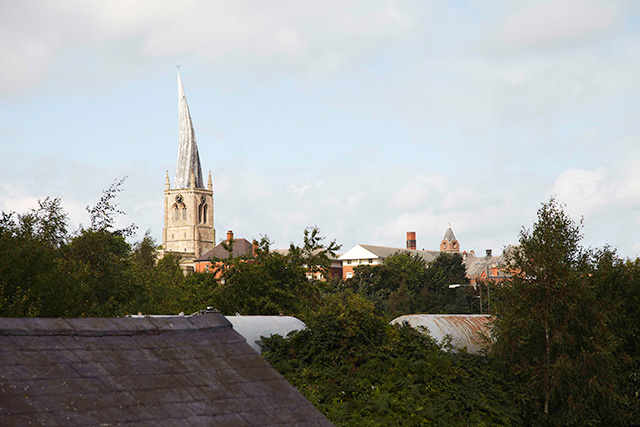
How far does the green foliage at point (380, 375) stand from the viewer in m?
15.3

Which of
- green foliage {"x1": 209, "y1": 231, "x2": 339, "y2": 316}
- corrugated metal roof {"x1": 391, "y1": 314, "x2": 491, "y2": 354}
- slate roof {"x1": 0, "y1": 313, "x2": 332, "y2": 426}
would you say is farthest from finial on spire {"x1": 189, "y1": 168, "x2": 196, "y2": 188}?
slate roof {"x1": 0, "y1": 313, "x2": 332, "y2": 426}

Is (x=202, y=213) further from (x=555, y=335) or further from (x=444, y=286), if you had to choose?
(x=555, y=335)

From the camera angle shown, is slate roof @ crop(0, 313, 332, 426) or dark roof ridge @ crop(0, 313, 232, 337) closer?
slate roof @ crop(0, 313, 332, 426)

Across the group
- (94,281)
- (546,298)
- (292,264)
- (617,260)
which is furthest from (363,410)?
(292,264)

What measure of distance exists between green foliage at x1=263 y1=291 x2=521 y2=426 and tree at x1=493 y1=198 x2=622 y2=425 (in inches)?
40.9

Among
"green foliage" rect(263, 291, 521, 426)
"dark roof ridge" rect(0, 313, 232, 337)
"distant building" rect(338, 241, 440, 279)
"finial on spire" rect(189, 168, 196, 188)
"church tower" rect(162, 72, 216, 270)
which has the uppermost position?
"finial on spire" rect(189, 168, 196, 188)

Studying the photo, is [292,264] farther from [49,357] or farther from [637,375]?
[49,357]

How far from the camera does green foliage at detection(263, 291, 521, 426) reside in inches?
A: 602

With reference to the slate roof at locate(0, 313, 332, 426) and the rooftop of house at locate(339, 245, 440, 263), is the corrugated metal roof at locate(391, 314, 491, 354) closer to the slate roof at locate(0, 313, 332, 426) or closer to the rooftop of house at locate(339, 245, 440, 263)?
the slate roof at locate(0, 313, 332, 426)

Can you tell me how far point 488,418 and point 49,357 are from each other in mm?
13458

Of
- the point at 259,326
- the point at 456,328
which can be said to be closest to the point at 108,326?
the point at 259,326

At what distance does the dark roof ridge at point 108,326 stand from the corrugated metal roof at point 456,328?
56.4 ft

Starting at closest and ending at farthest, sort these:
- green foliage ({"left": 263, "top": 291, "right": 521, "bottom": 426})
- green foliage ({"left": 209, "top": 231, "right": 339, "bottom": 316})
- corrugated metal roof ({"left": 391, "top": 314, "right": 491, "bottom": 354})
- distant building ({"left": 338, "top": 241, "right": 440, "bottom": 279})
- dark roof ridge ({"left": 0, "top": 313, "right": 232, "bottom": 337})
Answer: dark roof ridge ({"left": 0, "top": 313, "right": 232, "bottom": 337}), green foliage ({"left": 263, "top": 291, "right": 521, "bottom": 426}), corrugated metal roof ({"left": 391, "top": 314, "right": 491, "bottom": 354}), green foliage ({"left": 209, "top": 231, "right": 339, "bottom": 316}), distant building ({"left": 338, "top": 241, "right": 440, "bottom": 279})

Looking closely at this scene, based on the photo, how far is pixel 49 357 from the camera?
17.6ft
